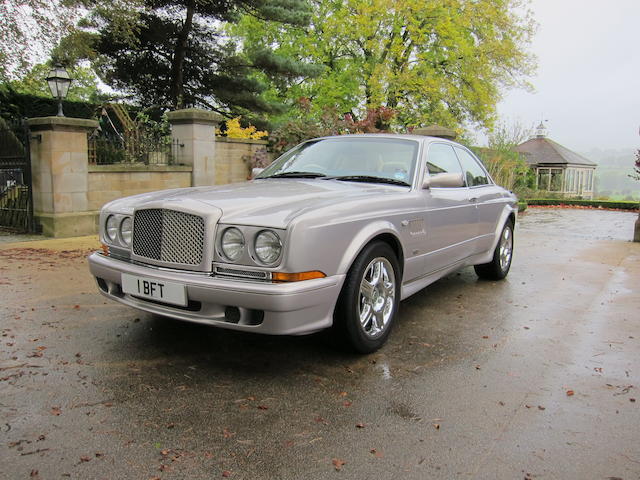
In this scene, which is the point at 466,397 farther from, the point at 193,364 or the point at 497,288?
the point at 497,288

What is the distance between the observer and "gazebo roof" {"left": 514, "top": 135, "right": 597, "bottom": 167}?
44344mm

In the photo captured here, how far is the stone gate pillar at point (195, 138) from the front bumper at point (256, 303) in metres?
8.10

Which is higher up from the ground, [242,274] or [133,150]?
[133,150]

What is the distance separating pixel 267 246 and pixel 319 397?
2.97 feet

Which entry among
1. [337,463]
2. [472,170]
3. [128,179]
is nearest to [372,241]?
[337,463]

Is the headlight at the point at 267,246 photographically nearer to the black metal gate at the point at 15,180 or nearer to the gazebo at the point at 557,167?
the black metal gate at the point at 15,180

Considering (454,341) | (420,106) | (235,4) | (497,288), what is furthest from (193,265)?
(420,106)

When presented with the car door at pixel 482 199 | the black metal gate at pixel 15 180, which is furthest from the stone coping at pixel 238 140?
the car door at pixel 482 199

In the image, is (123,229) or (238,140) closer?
(123,229)

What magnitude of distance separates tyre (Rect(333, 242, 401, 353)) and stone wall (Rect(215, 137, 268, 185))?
910 cm

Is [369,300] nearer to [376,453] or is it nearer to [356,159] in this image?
[376,453]

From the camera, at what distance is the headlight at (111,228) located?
3.74 meters

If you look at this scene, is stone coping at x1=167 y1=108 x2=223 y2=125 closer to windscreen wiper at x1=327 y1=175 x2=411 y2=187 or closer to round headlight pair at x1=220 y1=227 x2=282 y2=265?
windscreen wiper at x1=327 y1=175 x2=411 y2=187

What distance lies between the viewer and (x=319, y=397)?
2951mm
